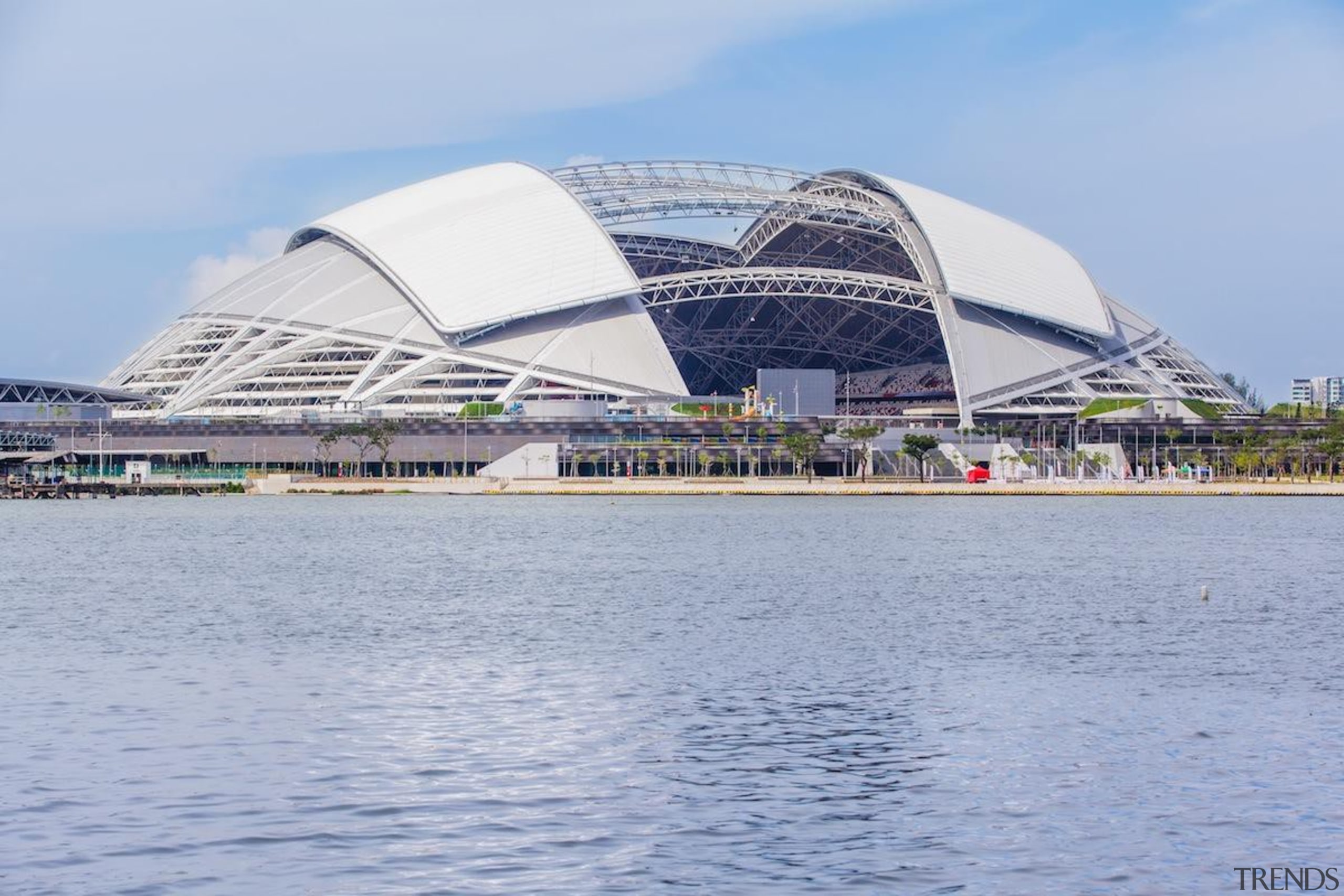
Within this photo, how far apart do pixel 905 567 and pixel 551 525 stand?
29.0 metres

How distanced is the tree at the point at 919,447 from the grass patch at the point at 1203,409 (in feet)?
68.2

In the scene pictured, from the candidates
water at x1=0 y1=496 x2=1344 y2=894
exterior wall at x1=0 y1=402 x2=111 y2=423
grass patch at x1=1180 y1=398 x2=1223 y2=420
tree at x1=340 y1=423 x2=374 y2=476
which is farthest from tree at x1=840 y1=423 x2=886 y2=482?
water at x1=0 y1=496 x2=1344 y2=894

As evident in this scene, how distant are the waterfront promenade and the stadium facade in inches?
227

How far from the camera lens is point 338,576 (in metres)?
56.2

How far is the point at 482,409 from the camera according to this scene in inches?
4811

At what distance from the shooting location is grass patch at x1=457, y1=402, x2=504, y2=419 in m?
122

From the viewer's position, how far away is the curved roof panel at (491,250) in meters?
124

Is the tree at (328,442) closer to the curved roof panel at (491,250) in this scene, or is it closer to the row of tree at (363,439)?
the row of tree at (363,439)

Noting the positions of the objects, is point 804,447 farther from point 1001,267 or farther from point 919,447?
point 1001,267

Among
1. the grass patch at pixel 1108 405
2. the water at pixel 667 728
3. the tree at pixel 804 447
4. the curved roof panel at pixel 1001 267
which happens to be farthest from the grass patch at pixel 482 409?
the water at pixel 667 728

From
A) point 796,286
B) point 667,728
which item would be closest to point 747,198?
point 796,286

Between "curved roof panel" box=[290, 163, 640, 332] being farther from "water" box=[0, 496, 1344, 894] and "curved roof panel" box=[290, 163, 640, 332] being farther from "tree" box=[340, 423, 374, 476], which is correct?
"water" box=[0, 496, 1344, 894]

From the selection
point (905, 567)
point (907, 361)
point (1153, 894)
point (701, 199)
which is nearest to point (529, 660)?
point (1153, 894)

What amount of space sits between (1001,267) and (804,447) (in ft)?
72.3
